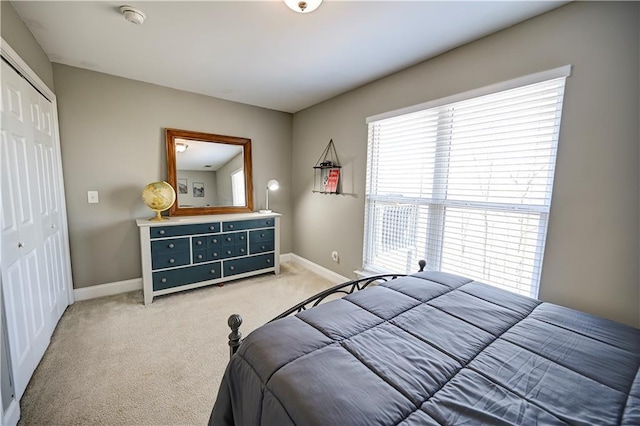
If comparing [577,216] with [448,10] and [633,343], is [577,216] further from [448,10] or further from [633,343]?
[448,10]

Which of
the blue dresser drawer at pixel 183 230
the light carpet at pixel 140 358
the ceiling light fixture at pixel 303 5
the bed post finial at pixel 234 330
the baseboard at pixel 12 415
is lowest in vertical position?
the light carpet at pixel 140 358

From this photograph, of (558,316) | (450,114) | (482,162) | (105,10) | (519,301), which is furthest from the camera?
(450,114)

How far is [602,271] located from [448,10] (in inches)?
73.7

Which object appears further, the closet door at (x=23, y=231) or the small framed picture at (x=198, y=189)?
the small framed picture at (x=198, y=189)

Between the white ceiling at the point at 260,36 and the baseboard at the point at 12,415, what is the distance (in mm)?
2381

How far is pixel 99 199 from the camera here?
2.91m

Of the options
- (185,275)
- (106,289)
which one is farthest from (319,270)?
(106,289)

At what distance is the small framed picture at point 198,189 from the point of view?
11.3 feet

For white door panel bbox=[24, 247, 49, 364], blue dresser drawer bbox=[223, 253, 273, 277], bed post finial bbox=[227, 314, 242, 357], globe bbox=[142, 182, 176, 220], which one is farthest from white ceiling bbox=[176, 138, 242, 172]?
bed post finial bbox=[227, 314, 242, 357]

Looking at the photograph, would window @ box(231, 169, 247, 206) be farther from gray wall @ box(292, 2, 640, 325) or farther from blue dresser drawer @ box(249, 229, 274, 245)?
gray wall @ box(292, 2, 640, 325)

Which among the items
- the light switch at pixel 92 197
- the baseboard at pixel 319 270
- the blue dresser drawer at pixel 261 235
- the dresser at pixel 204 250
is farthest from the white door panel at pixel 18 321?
the baseboard at pixel 319 270

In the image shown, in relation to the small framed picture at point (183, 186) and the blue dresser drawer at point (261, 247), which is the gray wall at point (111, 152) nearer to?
the small framed picture at point (183, 186)

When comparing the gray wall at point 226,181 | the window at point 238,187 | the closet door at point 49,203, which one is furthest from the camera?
the window at point 238,187

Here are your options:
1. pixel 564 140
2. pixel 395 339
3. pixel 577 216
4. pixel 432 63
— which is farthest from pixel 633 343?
Result: pixel 432 63
